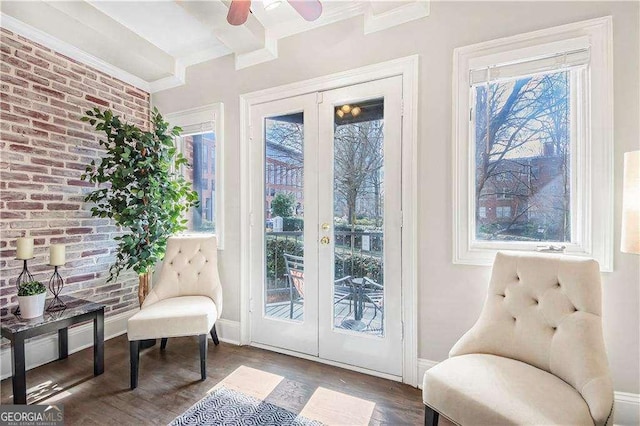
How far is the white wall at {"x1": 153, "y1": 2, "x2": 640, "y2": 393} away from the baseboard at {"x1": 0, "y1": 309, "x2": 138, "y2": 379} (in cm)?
120

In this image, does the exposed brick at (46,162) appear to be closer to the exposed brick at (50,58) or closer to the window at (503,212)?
the exposed brick at (50,58)

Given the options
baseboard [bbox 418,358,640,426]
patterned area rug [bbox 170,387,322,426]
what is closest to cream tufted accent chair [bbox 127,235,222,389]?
patterned area rug [bbox 170,387,322,426]

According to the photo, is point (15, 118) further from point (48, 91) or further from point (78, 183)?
point (78, 183)

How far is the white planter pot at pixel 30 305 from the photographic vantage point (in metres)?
1.85

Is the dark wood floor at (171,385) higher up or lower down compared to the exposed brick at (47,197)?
lower down

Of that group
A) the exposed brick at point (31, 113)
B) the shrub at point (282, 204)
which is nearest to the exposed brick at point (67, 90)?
the exposed brick at point (31, 113)

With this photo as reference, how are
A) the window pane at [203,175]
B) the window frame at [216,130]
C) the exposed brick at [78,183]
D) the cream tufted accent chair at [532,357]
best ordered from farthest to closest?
the window pane at [203,175] < the window frame at [216,130] < the exposed brick at [78,183] < the cream tufted accent chair at [532,357]

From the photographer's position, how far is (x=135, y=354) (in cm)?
189

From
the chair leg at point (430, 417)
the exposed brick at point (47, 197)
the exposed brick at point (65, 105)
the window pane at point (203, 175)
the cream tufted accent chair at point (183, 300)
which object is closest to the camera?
the chair leg at point (430, 417)

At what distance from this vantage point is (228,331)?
8.63 ft

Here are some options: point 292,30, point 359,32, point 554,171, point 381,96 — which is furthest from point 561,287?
point 292,30

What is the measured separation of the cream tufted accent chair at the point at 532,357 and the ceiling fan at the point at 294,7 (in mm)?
1743

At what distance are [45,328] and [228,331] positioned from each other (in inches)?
50.1

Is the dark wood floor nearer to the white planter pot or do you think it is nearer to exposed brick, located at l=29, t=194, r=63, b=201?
the white planter pot
